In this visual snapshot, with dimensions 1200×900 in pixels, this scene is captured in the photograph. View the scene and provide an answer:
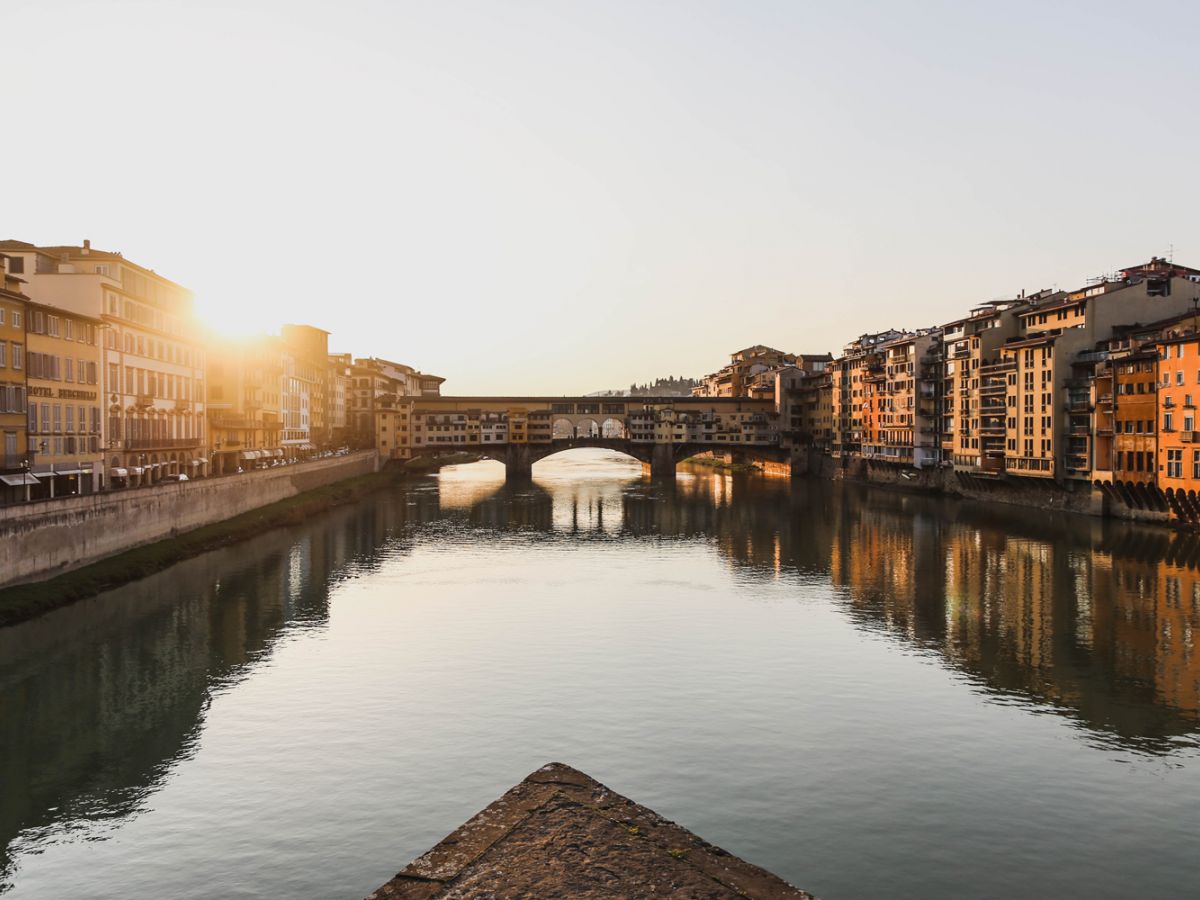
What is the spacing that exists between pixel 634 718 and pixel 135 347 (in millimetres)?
50399

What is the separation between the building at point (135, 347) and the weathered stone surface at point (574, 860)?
50.9m

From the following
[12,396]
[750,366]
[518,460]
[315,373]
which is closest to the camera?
[12,396]

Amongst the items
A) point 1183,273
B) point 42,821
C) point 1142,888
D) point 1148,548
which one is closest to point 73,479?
point 42,821

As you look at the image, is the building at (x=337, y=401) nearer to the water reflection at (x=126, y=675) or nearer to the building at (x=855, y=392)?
the building at (x=855, y=392)

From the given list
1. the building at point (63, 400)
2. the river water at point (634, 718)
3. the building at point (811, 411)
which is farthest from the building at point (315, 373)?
the river water at point (634, 718)

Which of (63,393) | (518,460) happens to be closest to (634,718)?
(63,393)

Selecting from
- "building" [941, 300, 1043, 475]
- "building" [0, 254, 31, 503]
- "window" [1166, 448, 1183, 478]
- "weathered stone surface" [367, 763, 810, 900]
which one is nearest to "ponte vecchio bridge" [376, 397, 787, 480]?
"building" [941, 300, 1043, 475]

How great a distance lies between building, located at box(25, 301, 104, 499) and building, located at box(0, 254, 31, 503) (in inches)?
30.8

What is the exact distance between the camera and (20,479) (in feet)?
153

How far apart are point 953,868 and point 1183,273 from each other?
8062cm

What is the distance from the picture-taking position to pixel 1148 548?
5759 centimetres

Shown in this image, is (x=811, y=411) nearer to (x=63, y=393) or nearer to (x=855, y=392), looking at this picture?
(x=855, y=392)

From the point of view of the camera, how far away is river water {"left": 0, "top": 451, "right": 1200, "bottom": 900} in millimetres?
19422

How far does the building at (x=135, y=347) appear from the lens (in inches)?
2258
